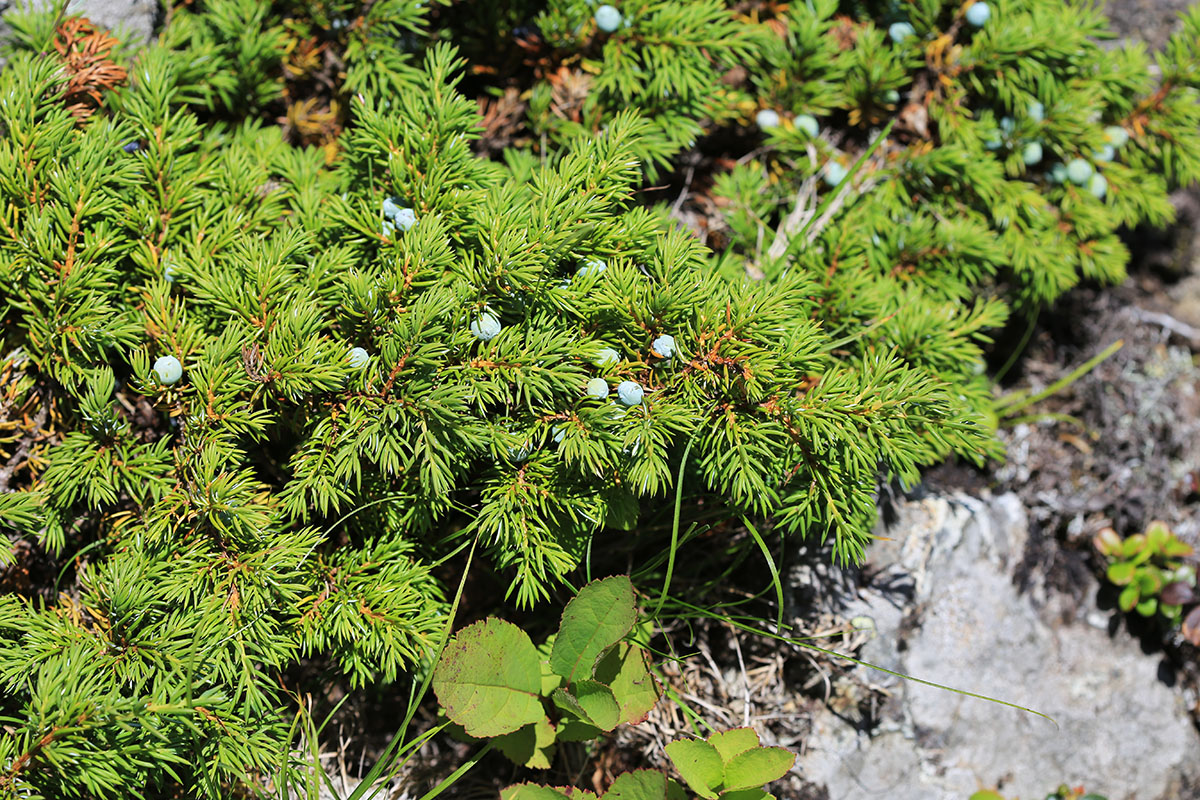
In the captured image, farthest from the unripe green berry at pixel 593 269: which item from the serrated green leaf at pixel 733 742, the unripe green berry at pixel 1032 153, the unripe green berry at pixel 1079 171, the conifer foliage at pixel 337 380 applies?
the unripe green berry at pixel 1079 171

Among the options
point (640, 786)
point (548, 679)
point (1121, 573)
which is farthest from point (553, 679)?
point (1121, 573)

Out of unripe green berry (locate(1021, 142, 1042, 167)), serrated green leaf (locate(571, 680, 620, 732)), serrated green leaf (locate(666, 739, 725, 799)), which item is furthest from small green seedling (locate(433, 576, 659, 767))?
unripe green berry (locate(1021, 142, 1042, 167))

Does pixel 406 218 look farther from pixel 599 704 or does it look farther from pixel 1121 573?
pixel 1121 573

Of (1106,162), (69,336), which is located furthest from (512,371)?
(1106,162)

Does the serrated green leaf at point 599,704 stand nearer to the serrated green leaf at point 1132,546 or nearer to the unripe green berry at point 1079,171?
the serrated green leaf at point 1132,546

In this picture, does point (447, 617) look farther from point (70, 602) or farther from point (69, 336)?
point (69, 336)

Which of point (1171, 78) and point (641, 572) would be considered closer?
point (641, 572)
